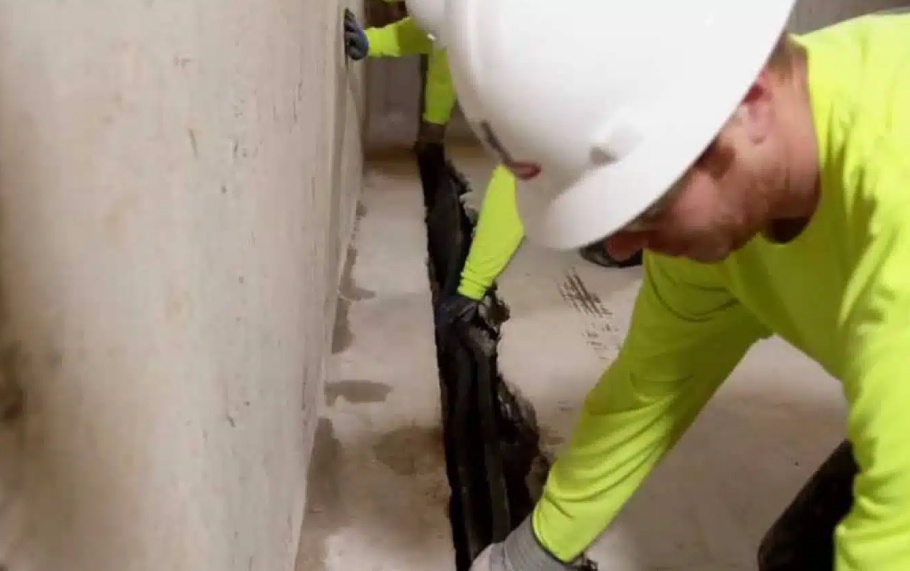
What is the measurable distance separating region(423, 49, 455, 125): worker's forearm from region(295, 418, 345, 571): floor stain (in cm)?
180

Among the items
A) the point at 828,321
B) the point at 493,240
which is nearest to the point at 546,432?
the point at 493,240

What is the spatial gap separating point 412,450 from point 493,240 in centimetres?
75

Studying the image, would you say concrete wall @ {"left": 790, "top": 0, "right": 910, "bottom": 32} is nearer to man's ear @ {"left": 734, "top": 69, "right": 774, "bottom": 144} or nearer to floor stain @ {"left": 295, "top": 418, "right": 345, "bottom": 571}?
floor stain @ {"left": 295, "top": 418, "right": 345, "bottom": 571}

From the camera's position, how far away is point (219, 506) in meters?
0.72

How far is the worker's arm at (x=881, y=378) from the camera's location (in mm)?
633

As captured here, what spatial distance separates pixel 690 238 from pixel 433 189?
2.37 m

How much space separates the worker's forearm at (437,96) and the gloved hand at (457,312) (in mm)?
1106

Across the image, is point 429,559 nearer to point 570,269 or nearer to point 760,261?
point 760,261

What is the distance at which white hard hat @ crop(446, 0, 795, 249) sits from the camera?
0.72 m

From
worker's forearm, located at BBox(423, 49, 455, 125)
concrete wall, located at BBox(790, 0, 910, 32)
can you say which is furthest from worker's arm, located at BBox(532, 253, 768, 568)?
concrete wall, located at BBox(790, 0, 910, 32)

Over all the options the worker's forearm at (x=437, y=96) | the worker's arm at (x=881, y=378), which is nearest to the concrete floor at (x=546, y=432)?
the worker's arm at (x=881, y=378)

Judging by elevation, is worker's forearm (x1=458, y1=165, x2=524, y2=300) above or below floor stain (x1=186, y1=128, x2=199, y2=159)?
below

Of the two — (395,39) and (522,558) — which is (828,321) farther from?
(395,39)

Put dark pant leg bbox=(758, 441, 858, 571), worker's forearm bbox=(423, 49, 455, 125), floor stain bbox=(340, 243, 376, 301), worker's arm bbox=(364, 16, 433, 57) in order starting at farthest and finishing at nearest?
worker's forearm bbox=(423, 49, 455, 125), worker's arm bbox=(364, 16, 433, 57), floor stain bbox=(340, 243, 376, 301), dark pant leg bbox=(758, 441, 858, 571)
